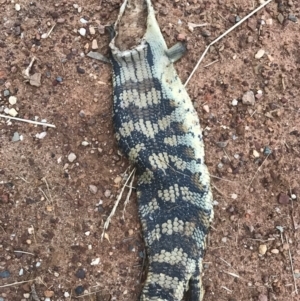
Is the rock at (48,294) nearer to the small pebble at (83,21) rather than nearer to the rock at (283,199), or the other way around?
the rock at (283,199)

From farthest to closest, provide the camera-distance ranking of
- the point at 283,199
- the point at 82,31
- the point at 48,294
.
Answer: the point at 82,31, the point at 283,199, the point at 48,294

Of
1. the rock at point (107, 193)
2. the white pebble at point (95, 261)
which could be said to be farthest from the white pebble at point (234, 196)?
the white pebble at point (95, 261)

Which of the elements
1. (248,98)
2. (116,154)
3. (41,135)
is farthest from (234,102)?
(41,135)

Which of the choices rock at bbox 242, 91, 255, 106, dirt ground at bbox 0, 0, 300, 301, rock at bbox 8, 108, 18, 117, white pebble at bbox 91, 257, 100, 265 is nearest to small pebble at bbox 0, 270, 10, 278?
dirt ground at bbox 0, 0, 300, 301

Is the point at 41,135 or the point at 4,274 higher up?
the point at 41,135

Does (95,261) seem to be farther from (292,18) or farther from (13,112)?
(292,18)
